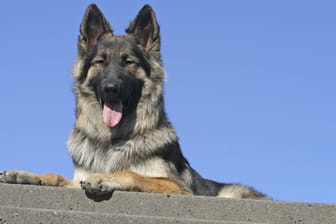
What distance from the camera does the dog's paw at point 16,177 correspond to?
248 inches

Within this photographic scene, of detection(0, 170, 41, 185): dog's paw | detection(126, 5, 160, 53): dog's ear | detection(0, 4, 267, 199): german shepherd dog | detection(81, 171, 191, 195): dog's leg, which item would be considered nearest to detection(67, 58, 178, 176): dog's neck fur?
detection(0, 4, 267, 199): german shepherd dog

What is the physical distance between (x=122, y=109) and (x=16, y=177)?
1748 mm

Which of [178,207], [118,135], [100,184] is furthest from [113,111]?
[178,207]

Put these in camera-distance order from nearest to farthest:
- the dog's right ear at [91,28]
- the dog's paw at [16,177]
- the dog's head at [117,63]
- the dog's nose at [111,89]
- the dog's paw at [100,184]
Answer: the dog's paw at [100,184]
the dog's paw at [16,177]
the dog's nose at [111,89]
the dog's head at [117,63]
the dog's right ear at [91,28]

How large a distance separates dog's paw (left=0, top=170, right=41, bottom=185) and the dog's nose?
4.45ft

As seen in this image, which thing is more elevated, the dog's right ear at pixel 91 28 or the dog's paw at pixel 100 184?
the dog's right ear at pixel 91 28

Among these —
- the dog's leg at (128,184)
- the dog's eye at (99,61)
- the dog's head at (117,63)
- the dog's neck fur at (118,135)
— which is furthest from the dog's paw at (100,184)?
the dog's eye at (99,61)

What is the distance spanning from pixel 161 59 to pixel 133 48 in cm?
50

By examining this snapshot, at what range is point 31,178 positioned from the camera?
6590mm

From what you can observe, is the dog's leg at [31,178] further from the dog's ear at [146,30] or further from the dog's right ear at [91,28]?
the dog's ear at [146,30]

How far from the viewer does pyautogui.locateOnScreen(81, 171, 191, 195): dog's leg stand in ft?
17.9

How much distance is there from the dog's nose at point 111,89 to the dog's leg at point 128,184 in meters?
1.13

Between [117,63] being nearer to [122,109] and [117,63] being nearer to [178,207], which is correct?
[122,109]

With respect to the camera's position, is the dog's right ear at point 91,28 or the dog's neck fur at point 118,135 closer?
the dog's neck fur at point 118,135
